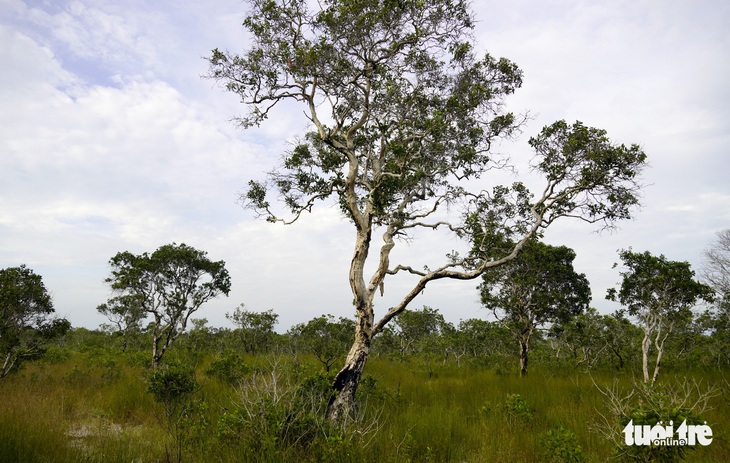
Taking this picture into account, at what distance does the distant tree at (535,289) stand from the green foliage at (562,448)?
426 inches

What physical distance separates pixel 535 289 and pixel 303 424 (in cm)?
1427

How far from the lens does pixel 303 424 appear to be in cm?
607

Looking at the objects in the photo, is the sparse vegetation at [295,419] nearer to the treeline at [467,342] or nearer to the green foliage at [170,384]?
the green foliage at [170,384]

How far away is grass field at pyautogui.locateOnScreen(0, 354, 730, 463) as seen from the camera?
5.80m

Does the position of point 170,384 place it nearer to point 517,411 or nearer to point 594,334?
point 517,411

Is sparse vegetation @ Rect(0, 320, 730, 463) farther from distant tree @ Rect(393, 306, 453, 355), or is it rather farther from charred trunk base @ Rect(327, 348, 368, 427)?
distant tree @ Rect(393, 306, 453, 355)

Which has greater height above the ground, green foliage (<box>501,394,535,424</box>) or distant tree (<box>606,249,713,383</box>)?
distant tree (<box>606,249,713,383</box>)

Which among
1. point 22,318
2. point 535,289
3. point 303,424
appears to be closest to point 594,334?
point 535,289

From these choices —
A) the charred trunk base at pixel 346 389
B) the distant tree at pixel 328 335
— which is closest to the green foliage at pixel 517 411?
the charred trunk base at pixel 346 389

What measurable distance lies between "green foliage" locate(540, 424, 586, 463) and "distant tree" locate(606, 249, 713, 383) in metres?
7.12

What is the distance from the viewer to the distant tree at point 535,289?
1670 centimetres

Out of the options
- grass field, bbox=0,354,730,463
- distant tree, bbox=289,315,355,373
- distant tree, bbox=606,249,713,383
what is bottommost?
grass field, bbox=0,354,730,463

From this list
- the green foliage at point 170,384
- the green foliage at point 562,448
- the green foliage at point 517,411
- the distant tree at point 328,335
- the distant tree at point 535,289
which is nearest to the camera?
the green foliage at point 562,448

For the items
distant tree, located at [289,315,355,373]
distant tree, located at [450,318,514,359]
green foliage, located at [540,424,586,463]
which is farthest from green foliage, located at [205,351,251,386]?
distant tree, located at [450,318,514,359]
